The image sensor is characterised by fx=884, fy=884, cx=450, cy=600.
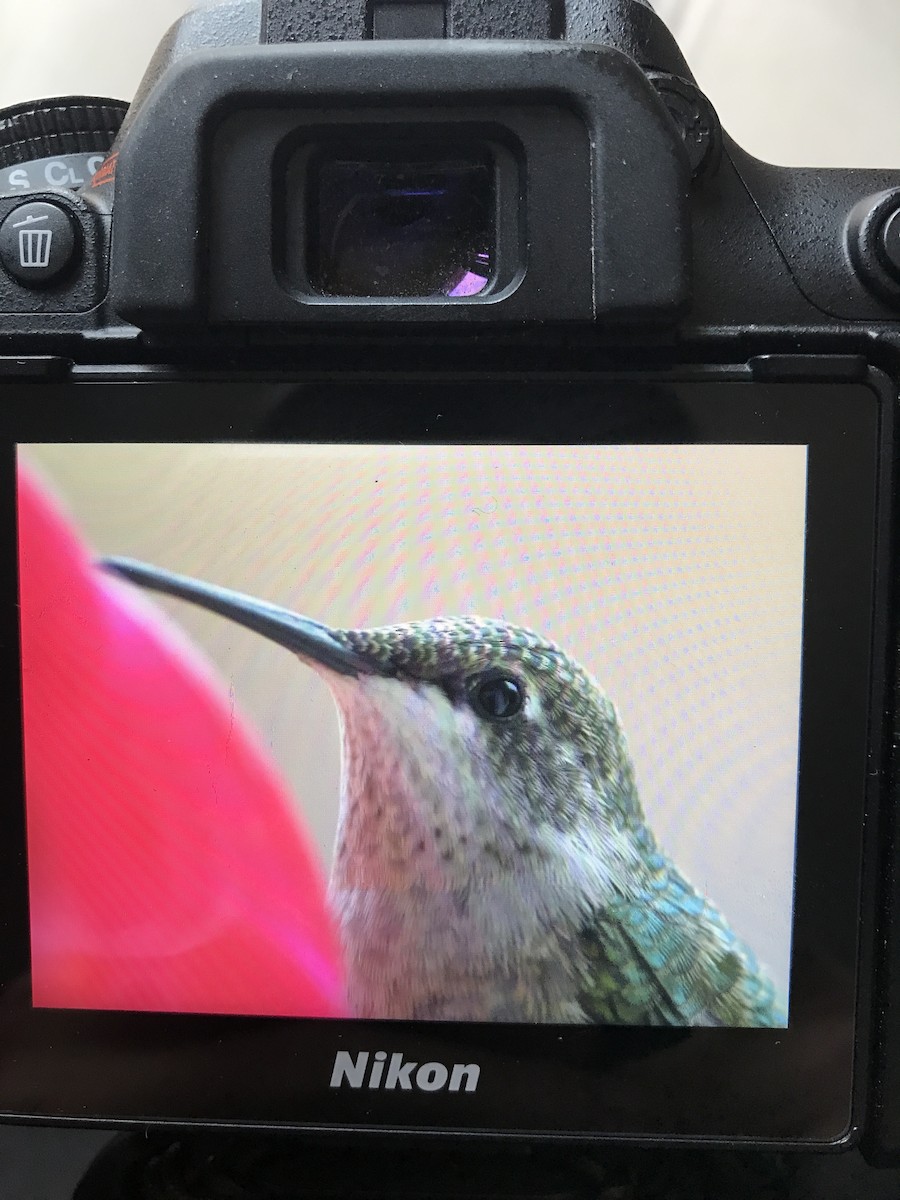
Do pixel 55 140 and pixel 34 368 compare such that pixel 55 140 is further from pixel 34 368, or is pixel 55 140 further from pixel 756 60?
pixel 756 60

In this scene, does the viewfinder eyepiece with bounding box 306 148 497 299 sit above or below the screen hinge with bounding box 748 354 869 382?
above

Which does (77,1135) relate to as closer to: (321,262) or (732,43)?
(321,262)

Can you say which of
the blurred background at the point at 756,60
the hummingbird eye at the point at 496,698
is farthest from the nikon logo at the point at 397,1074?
the blurred background at the point at 756,60

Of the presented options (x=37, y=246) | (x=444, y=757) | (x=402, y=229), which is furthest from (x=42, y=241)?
(x=444, y=757)

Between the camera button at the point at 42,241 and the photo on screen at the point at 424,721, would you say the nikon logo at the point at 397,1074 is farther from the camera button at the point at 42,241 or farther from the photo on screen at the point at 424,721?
the camera button at the point at 42,241

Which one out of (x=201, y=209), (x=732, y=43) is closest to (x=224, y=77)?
(x=201, y=209)

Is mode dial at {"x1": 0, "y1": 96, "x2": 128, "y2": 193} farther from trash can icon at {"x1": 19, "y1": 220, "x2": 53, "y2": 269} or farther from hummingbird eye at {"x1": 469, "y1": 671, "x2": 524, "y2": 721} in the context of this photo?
hummingbird eye at {"x1": 469, "y1": 671, "x2": 524, "y2": 721}

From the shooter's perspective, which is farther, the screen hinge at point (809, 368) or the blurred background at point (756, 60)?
the blurred background at point (756, 60)

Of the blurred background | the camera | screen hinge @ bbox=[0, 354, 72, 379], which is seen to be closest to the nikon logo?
the camera
